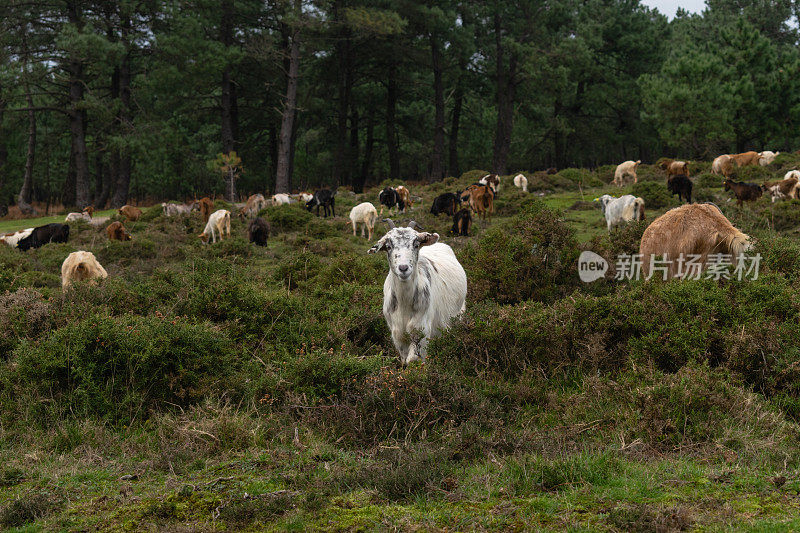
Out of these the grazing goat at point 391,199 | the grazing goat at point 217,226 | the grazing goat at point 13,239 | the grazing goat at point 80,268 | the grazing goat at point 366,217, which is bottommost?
the grazing goat at point 80,268

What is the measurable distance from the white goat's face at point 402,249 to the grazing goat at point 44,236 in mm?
16700

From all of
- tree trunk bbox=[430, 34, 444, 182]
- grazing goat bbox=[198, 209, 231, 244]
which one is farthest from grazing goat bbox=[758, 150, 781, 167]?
grazing goat bbox=[198, 209, 231, 244]

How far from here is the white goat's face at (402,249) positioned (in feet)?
22.0

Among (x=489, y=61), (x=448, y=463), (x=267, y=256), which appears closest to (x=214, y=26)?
(x=489, y=61)

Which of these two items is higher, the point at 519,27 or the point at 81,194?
the point at 519,27

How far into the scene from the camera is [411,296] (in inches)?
281

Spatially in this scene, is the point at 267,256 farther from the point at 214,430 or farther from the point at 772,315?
the point at 772,315

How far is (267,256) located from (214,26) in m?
22.4

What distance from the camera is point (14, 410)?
20.5ft

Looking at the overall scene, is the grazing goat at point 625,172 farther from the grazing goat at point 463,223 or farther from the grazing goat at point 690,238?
the grazing goat at point 690,238

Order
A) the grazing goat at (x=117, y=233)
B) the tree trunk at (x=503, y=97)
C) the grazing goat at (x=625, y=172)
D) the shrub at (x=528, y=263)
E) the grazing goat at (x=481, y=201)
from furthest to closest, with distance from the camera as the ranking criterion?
1. the tree trunk at (x=503, y=97)
2. the grazing goat at (x=625, y=172)
3. the grazing goat at (x=481, y=201)
4. the grazing goat at (x=117, y=233)
5. the shrub at (x=528, y=263)

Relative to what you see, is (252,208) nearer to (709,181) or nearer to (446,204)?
(446,204)

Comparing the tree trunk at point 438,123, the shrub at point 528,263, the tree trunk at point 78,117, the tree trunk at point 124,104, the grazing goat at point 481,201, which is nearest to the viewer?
the shrub at point 528,263

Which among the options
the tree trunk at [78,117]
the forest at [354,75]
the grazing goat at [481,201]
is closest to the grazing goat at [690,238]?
the grazing goat at [481,201]
